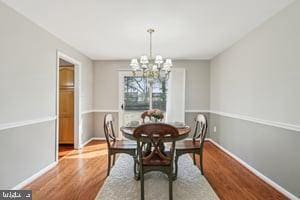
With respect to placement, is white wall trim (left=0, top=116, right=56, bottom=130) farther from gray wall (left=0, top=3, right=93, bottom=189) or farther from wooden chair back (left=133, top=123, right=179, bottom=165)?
wooden chair back (left=133, top=123, right=179, bottom=165)

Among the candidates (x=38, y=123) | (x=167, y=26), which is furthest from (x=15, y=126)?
(x=167, y=26)

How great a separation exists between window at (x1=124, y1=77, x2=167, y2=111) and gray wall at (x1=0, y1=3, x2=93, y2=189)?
2722 millimetres

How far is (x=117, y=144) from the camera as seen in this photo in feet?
11.8

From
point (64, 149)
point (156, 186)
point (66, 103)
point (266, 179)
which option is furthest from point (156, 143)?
point (66, 103)

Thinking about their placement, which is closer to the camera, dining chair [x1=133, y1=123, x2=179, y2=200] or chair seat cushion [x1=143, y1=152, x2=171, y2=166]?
dining chair [x1=133, y1=123, x2=179, y2=200]

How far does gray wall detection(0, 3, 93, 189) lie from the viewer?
8.89ft

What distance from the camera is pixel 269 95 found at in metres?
3.18

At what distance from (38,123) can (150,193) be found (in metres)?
1.97

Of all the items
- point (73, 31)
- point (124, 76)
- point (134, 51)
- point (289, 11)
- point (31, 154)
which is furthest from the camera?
point (124, 76)

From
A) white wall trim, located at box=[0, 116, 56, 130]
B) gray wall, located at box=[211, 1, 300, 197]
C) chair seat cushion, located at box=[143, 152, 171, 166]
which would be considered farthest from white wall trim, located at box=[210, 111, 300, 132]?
white wall trim, located at box=[0, 116, 56, 130]

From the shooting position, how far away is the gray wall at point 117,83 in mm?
6441

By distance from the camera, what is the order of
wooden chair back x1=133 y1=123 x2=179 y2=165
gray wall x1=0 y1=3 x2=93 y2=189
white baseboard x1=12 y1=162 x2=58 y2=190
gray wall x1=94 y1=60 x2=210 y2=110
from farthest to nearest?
gray wall x1=94 y1=60 x2=210 y2=110
white baseboard x1=12 y1=162 x2=58 y2=190
gray wall x1=0 y1=3 x2=93 y2=189
wooden chair back x1=133 y1=123 x2=179 y2=165

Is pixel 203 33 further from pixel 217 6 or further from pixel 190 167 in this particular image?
pixel 190 167

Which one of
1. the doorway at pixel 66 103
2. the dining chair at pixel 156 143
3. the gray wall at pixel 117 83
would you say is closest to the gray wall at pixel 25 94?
the doorway at pixel 66 103
